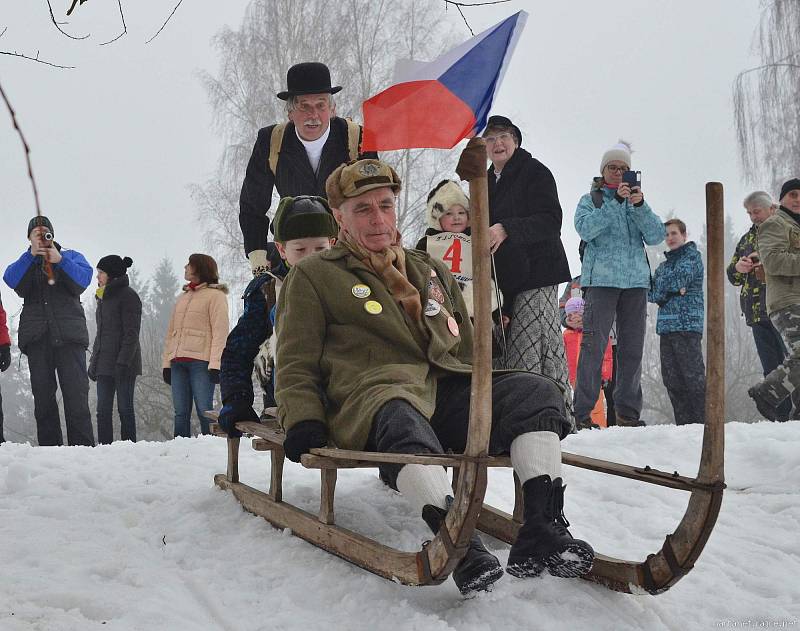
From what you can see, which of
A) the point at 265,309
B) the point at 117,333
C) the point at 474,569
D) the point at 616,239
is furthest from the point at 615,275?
the point at 117,333

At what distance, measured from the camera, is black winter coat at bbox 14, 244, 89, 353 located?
237 inches

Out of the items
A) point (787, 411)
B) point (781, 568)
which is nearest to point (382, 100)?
point (781, 568)

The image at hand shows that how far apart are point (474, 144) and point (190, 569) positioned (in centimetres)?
185

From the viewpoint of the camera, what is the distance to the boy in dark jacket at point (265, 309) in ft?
12.0

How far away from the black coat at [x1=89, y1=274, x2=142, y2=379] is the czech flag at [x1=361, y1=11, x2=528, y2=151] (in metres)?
4.29

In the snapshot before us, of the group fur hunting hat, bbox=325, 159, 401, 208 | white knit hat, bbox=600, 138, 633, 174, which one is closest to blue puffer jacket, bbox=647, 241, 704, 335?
white knit hat, bbox=600, 138, 633, 174

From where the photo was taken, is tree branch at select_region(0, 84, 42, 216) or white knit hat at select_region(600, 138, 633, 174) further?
white knit hat at select_region(600, 138, 633, 174)

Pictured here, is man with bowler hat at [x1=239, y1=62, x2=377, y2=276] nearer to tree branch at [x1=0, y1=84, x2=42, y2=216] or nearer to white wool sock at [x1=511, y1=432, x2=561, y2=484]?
white wool sock at [x1=511, y1=432, x2=561, y2=484]

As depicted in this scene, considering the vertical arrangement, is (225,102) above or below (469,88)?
above

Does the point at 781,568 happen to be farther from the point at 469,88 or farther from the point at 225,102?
the point at 225,102

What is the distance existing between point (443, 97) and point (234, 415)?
168 centimetres

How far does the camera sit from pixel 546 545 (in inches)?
94.4

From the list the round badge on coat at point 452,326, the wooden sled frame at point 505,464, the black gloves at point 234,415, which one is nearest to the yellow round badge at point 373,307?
the round badge on coat at point 452,326

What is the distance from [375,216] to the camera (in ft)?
10.2
